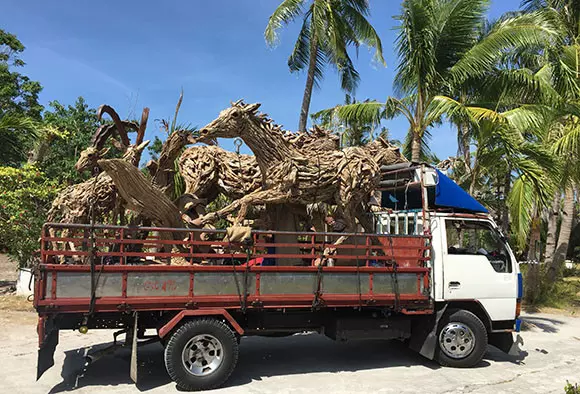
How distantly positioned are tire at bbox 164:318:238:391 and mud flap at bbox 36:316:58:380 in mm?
1177

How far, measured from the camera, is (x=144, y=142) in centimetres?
693

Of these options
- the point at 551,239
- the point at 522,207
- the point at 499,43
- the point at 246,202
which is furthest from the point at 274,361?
the point at 551,239

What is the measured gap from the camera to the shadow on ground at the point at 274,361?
5.61m

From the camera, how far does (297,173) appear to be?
6.64 meters

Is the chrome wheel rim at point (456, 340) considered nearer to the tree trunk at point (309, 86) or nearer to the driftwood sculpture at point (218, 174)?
the driftwood sculpture at point (218, 174)

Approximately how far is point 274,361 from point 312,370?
66 centimetres

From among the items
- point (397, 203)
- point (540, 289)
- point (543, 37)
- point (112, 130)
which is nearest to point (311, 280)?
point (397, 203)

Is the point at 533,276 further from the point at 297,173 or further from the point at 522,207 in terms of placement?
the point at 297,173

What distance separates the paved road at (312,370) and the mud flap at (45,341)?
540mm

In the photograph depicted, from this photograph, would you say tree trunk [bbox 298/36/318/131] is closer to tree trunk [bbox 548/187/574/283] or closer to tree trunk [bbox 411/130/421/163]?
tree trunk [bbox 411/130/421/163]

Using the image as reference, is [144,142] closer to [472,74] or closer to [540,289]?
[472,74]

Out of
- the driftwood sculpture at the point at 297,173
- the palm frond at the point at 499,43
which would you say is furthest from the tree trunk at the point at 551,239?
the driftwood sculpture at the point at 297,173

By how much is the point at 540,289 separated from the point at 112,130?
12.3 metres

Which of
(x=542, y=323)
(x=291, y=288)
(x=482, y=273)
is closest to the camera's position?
(x=291, y=288)
